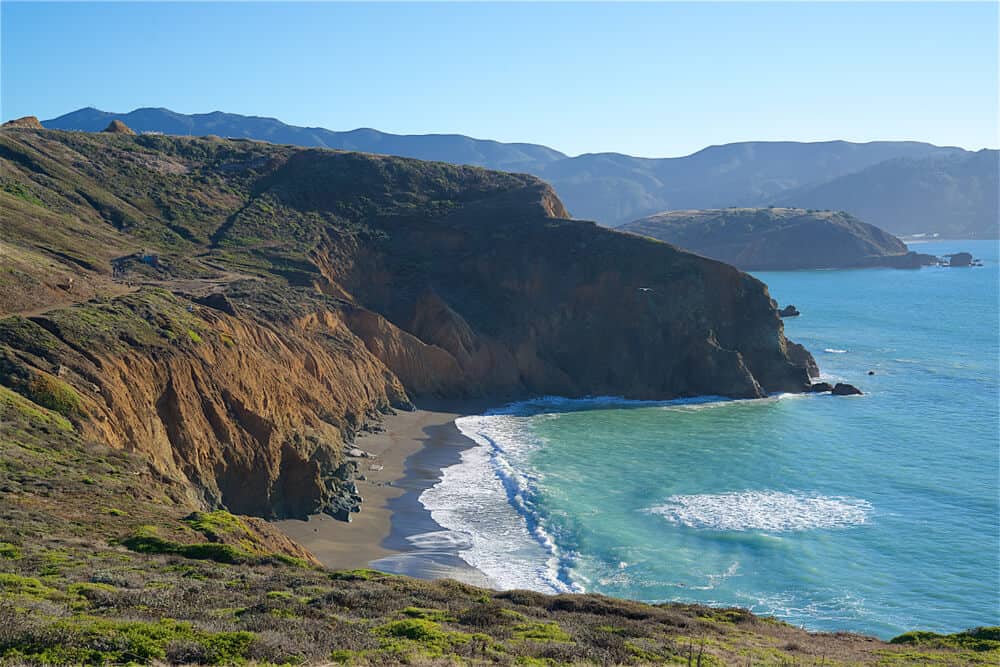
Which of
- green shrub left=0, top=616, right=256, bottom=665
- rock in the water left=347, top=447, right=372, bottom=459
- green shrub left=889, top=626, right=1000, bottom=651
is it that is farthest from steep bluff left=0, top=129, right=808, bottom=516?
green shrub left=889, top=626, right=1000, bottom=651

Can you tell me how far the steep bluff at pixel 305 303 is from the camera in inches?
1373

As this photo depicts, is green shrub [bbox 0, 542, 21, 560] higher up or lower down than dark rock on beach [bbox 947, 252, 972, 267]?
lower down

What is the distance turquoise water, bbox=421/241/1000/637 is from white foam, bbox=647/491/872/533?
0.42 ft

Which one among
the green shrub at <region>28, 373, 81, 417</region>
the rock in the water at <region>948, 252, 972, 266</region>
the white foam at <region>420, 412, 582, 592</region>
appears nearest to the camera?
the green shrub at <region>28, 373, 81, 417</region>

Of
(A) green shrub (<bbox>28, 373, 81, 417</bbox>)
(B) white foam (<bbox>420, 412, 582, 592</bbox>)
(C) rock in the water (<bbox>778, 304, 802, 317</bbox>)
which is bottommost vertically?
(B) white foam (<bbox>420, 412, 582, 592</bbox>)

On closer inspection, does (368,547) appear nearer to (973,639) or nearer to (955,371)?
(973,639)

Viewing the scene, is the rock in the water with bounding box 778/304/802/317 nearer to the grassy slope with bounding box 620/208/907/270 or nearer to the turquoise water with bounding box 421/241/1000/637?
the turquoise water with bounding box 421/241/1000/637

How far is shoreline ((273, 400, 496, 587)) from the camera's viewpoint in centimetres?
3216

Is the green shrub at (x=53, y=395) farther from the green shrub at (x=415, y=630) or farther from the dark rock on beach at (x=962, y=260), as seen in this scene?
the dark rock on beach at (x=962, y=260)

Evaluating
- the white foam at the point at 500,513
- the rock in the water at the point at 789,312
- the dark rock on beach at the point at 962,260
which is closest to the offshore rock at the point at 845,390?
the white foam at the point at 500,513

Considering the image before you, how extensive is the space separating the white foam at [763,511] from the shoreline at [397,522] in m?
10.1

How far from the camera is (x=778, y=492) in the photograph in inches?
→ 1663

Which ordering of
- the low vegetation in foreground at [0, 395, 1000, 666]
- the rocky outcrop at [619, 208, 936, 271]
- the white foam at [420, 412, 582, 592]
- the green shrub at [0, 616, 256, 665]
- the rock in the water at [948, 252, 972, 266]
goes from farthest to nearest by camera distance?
1. the rocky outcrop at [619, 208, 936, 271]
2. the rock in the water at [948, 252, 972, 266]
3. the white foam at [420, 412, 582, 592]
4. the low vegetation in foreground at [0, 395, 1000, 666]
5. the green shrub at [0, 616, 256, 665]

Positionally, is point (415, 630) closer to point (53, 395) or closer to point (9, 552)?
point (9, 552)
